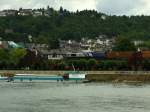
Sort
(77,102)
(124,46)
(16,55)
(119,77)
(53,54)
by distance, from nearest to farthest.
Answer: (77,102)
(119,77)
(16,55)
(124,46)
(53,54)

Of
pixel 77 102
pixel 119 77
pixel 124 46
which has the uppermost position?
pixel 124 46

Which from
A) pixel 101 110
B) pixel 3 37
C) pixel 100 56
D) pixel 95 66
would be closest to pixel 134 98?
pixel 101 110

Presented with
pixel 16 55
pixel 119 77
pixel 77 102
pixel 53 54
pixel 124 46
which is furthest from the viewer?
pixel 53 54

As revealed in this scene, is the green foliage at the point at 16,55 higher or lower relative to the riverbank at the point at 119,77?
higher

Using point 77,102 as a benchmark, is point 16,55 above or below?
above

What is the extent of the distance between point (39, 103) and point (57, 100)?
3.66 m

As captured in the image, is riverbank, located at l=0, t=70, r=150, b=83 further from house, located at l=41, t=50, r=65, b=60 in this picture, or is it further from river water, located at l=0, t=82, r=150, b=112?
house, located at l=41, t=50, r=65, b=60

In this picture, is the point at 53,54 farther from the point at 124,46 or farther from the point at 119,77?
the point at 119,77

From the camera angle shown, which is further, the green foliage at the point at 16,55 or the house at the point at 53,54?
the house at the point at 53,54

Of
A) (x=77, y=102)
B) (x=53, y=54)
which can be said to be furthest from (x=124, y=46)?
(x=77, y=102)

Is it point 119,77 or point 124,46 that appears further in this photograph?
point 124,46

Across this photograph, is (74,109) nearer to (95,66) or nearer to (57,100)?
(57,100)

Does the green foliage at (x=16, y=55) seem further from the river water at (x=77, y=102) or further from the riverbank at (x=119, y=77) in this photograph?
the river water at (x=77, y=102)

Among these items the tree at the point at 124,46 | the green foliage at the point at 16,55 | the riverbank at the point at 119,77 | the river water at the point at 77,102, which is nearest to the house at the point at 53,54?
the tree at the point at 124,46
